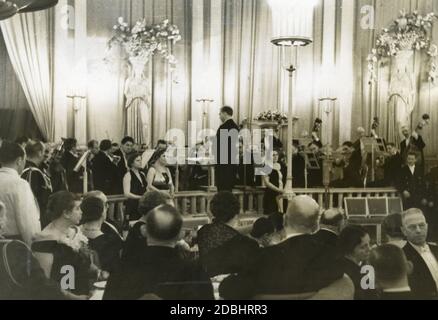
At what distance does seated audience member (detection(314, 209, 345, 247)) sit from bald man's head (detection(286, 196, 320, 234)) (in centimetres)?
11

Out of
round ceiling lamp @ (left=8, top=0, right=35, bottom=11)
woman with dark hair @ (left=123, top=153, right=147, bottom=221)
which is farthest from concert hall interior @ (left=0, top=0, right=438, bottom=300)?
round ceiling lamp @ (left=8, top=0, right=35, bottom=11)

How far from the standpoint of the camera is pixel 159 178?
241 inches

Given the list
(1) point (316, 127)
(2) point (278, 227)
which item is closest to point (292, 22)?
→ (1) point (316, 127)

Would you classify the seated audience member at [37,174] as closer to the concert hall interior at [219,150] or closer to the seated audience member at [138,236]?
the concert hall interior at [219,150]

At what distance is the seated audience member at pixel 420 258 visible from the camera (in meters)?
5.94

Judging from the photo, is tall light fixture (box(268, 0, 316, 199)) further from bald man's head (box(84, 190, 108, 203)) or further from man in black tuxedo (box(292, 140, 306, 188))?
bald man's head (box(84, 190, 108, 203))

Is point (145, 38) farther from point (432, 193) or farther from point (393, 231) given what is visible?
point (432, 193)

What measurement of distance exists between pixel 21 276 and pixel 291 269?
241 centimetres

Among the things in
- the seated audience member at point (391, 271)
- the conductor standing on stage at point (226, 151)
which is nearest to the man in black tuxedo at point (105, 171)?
the conductor standing on stage at point (226, 151)

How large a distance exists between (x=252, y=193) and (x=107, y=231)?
55.6 inches

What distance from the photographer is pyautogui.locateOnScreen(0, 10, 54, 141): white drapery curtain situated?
233 inches

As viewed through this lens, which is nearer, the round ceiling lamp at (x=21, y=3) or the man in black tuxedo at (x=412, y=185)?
the round ceiling lamp at (x=21, y=3)

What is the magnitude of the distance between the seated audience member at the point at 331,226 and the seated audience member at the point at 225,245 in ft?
2.16

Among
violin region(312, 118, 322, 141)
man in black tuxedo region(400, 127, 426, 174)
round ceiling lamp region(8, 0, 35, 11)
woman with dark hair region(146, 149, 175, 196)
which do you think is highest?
round ceiling lamp region(8, 0, 35, 11)
